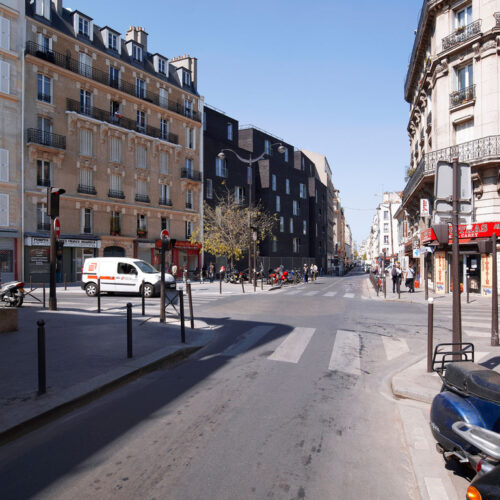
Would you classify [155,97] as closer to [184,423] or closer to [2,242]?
[2,242]

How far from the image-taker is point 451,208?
599cm

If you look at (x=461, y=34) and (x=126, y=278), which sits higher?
(x=461, y=34)

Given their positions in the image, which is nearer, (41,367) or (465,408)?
(465,408)

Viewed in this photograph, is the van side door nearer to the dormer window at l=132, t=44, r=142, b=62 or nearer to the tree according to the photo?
the tree

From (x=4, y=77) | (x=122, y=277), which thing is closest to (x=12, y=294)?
(x=122, y=277)

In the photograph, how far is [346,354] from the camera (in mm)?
7555

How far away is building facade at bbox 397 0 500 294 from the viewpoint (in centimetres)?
1936

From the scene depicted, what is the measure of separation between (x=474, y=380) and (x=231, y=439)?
215 cm

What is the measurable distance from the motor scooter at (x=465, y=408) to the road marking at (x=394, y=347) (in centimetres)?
409

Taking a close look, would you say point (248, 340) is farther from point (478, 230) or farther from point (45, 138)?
point (45, 138)

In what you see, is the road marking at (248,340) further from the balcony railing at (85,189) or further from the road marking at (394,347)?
the balcony railing at (85,189)

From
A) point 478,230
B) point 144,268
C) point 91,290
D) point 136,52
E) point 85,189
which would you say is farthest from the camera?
point 136,52

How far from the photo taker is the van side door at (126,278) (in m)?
18.1

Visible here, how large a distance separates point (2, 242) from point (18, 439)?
81.0 ft
